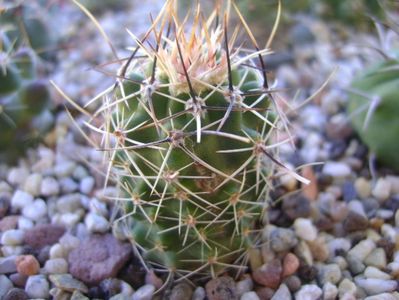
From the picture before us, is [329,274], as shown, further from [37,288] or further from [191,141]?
[37,288]

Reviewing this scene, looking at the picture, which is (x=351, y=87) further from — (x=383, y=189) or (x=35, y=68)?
(x=35, y=68)

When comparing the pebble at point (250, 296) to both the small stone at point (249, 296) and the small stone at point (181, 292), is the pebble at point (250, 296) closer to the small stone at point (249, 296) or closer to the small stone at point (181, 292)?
the small stone at point (249, 296)

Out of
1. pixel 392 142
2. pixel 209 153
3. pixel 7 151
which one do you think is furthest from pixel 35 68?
pixel 392 142

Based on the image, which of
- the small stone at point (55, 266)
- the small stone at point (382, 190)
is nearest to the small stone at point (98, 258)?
the small stone at point (55, 266)

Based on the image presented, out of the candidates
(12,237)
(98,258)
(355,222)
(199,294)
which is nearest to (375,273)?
(355,222)

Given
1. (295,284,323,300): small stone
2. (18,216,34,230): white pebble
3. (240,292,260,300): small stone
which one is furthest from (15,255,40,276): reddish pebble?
(295,284,323,300): small stone

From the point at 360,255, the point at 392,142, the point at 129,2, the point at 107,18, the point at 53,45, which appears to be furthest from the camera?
the point at 129,2
